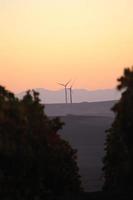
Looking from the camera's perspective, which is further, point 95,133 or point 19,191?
point 95,133

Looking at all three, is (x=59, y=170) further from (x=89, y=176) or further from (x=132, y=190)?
Answer: (x=89, y=176)

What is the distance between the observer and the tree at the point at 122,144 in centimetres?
2059

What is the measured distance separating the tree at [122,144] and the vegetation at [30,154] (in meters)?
1.27

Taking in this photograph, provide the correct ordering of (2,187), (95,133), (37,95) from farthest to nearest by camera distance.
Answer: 1. (95,133)
2. (37,95)
3. (2,187)

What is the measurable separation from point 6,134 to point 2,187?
1592 mm

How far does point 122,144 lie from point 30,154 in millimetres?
2769

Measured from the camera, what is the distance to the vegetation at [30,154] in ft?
66.0

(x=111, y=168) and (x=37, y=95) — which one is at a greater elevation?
(x=37, y=95)

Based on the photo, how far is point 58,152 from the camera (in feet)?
69.7

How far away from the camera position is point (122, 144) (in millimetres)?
20844

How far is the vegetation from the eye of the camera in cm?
2011

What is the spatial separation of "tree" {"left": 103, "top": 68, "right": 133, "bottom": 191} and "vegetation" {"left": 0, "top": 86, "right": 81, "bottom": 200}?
4.18ft

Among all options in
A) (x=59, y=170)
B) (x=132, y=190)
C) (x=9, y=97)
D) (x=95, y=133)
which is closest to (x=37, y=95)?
(x=9, y=97)

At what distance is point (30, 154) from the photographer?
20.4 meters
